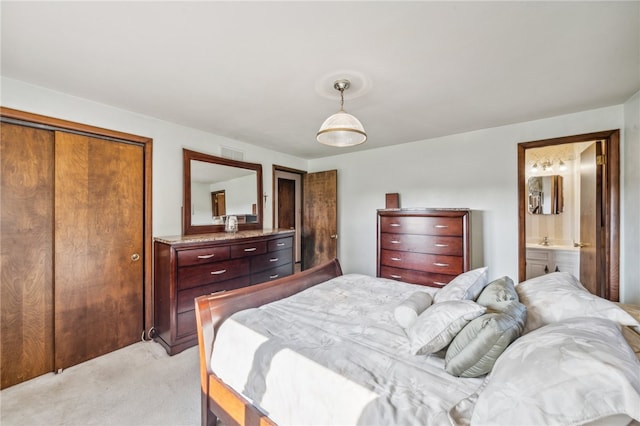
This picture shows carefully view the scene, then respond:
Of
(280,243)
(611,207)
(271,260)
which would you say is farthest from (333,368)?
(611,207)

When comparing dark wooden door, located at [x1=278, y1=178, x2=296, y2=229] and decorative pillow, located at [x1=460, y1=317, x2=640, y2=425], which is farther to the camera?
dark wooden door, located at [x1=278, y1=178, x2=296, y2=229]

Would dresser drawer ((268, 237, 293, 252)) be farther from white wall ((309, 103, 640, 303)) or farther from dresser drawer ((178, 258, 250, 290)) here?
white wall ((309, 103, 640, 303))

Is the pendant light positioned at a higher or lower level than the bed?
higher

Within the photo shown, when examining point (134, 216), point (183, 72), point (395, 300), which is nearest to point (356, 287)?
point (395, 300)

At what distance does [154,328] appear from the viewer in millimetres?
2736

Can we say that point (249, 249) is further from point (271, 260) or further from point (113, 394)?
point (113, 394)

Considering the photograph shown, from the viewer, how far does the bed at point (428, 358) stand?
0.72 meters

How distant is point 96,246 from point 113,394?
1.28m

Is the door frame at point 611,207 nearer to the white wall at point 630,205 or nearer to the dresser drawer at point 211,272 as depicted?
the white wall at point 630,205

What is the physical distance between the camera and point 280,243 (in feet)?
11.4

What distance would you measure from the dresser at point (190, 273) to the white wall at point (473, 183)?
6.16 ft

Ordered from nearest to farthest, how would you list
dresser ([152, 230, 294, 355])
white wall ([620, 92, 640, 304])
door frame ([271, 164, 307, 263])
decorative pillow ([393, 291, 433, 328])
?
decorative pillow ([393, 291, 433, 328]) → white wall ([620, 92, 640, 304]) → dresser ([152, 230, 294, 355]) → door frame ([271, 164, 307, 263])

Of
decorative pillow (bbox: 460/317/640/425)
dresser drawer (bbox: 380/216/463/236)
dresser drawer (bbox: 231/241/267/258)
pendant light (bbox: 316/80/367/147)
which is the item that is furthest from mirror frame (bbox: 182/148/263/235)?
decorative pillow (bbox: 460/317/640/425)

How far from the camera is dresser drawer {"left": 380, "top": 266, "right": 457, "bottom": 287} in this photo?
302cm
